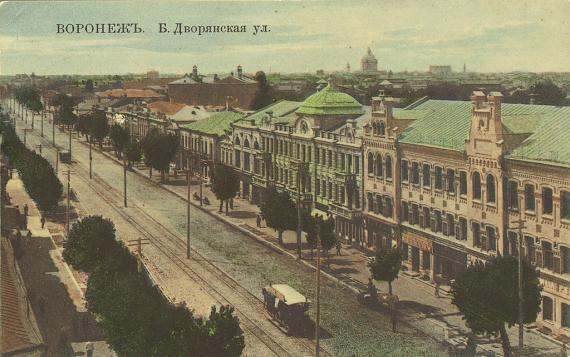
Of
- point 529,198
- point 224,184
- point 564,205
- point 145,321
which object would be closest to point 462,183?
point 529,198

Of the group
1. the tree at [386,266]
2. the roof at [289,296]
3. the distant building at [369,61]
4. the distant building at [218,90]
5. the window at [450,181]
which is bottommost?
the roof at [289,296]

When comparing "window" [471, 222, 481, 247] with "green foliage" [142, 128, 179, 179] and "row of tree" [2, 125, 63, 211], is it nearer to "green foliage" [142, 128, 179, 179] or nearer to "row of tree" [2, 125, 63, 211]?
"row of tree" [2, 125, 63, 211]

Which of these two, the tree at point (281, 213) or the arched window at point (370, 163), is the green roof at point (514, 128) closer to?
the arched window at point (370, 163)

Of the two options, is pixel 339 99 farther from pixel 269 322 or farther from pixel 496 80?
pixel 269 322

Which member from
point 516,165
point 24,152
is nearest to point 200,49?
point 516,165

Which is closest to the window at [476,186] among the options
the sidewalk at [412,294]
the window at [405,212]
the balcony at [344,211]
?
the sidewalk at [412,294]

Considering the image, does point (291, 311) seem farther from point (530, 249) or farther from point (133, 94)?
point (133, 94)

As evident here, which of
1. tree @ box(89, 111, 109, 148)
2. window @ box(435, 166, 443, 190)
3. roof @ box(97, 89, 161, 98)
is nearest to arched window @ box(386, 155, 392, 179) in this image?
window @ box(435, 166, 443, 190)
